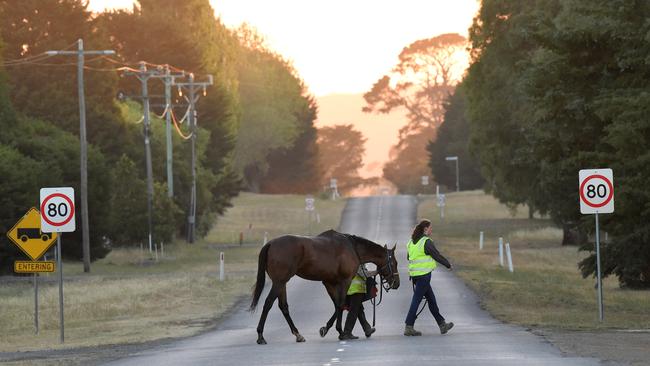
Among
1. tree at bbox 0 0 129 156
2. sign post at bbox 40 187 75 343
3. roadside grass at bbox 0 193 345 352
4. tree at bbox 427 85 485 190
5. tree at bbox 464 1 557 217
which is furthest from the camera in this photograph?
tree at bbox 427 85 485 190

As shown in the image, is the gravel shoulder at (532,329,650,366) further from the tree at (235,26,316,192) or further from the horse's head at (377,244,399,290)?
the tree at (235,26,316,192)

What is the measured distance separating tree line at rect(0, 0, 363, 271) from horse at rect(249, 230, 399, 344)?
36.0 m

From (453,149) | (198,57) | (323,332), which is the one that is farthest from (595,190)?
(453,149)

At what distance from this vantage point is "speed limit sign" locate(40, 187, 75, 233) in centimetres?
2720

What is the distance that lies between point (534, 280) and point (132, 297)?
1251 cm

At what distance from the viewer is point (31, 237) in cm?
3036

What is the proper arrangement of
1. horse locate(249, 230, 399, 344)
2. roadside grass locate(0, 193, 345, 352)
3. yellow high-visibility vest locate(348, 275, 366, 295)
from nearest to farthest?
horse locate(249, 230, 399, 344)
yellow high-visibility vest locate(348, 275, 366, 295)
roadside grass locate(0, 193, 345, 352)

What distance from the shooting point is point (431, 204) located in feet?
407

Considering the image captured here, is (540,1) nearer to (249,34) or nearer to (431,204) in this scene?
(431,204)

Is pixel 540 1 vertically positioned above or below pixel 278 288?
above

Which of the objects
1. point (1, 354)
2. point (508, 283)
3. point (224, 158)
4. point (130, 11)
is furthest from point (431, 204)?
point (1, 354)

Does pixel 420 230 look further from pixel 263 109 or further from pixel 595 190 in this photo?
pixel 263 109

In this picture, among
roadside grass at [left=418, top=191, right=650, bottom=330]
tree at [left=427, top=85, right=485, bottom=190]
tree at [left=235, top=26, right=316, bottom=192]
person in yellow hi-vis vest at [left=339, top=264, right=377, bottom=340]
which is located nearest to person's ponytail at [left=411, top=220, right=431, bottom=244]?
person in yellow hi-vis vest at [left=339, top=264, right=377, bottom=340]

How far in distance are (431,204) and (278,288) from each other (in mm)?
101185
